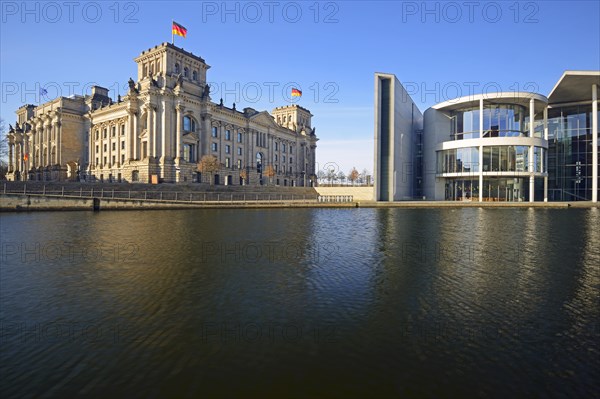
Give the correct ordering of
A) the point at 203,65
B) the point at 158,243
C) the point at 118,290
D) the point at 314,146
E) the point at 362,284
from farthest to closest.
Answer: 1. the point at 314,146
2. the point at 203,65
3. the point at 158,243
4. the point at 362,284
5. the point at 118,290

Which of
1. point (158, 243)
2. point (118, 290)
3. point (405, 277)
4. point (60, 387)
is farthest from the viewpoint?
point (158, 243)

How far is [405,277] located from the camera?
1149 cm

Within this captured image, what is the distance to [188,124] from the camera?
78.0 metres

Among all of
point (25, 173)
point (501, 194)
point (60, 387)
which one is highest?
point (25, 173)

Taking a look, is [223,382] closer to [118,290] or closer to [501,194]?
[118,290]

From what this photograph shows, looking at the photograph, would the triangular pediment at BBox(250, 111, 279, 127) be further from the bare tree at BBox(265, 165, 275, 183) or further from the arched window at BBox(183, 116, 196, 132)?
the arched window at BBox(183, 116, 196, 132)

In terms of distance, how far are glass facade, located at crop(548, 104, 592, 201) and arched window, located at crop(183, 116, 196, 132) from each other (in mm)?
72024

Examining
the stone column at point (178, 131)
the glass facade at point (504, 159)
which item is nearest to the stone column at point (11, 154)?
the stone column at point (178, 131)

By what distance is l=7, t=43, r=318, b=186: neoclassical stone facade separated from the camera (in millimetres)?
71625

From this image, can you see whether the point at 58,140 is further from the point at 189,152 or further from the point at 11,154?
the point at 189,152

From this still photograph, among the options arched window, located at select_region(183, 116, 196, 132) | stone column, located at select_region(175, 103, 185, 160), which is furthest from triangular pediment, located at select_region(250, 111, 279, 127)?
stone column, located at select_region(175, 103, 185, 160)

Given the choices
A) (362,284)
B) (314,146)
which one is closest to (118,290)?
(362,284)

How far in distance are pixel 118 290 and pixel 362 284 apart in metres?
7.14

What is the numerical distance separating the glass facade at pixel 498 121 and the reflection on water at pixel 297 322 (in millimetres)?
48490
